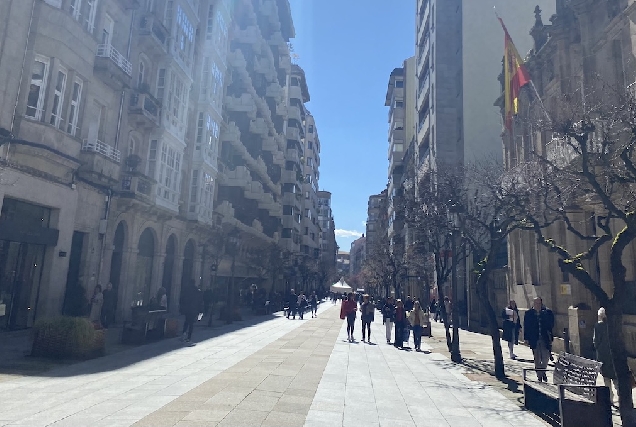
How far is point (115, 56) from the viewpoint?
65.1ft

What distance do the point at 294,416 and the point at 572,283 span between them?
45.2ft

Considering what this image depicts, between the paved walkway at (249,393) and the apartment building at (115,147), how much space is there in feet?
19.5

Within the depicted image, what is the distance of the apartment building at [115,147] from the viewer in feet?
50.1

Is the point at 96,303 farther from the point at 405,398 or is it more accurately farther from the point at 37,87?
the point at 405,398

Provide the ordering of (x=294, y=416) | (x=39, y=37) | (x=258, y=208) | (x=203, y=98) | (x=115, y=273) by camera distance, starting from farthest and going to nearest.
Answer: (x=258, y=208) < (x=203, y=98) < (x=115, y=273) < (x=39, y=37) < (x=294, y=416)

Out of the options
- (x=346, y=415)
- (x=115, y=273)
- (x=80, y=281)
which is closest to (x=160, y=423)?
(x=346, y=415)

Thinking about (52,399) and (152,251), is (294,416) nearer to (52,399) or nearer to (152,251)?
(52,399)

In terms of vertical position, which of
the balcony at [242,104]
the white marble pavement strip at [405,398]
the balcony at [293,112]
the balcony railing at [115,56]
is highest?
the balcony at [293,112]

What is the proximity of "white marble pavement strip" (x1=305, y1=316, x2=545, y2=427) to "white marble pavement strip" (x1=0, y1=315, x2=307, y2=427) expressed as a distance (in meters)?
2.60

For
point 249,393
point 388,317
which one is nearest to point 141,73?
point 388,317

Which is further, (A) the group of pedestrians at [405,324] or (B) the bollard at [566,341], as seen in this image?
(A) the group of pedestrians at [405,324]

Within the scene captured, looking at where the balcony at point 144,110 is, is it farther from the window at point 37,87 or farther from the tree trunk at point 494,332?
the tree trunk at point 494,332

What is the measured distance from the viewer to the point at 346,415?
7.55m

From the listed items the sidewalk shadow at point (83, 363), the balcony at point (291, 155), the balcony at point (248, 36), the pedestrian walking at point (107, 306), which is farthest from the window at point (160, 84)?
the balcony at point (291, 155)
